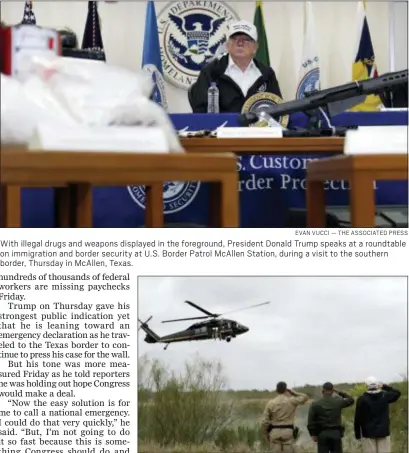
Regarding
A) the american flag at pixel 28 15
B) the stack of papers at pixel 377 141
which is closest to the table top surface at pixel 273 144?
the stack of papers at pixel 377 141

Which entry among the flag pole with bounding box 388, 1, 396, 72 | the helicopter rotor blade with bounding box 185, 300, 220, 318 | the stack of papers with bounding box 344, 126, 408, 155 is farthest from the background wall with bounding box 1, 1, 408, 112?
the helicopter rotor blade with bounding box 185, 300, 220, 318

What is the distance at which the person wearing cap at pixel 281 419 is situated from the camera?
0.91 metres

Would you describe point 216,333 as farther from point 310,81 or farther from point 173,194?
point 310,81

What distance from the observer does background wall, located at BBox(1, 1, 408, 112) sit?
995 millimetres

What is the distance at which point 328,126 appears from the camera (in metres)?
1.05

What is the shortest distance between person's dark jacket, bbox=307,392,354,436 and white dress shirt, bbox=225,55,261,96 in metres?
0.50

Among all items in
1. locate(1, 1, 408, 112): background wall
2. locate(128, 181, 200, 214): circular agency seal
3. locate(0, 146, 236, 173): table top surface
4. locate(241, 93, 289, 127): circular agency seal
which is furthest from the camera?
locate(241, 93, 289, 127): circular agency seal

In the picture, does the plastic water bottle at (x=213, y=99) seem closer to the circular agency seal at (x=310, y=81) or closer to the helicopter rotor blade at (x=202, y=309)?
the circular agency seal at (x=310, y=81)

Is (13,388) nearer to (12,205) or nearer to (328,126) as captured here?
(12,205)

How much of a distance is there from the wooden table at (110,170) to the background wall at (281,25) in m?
0.19

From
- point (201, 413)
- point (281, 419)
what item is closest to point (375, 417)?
point (281, 419)

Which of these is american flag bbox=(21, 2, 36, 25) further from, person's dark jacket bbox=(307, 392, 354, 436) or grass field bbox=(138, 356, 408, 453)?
person's dark jacket bbox=(307, 392, 354, 436)

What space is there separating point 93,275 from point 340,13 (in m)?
0.54

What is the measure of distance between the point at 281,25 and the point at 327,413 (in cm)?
60
